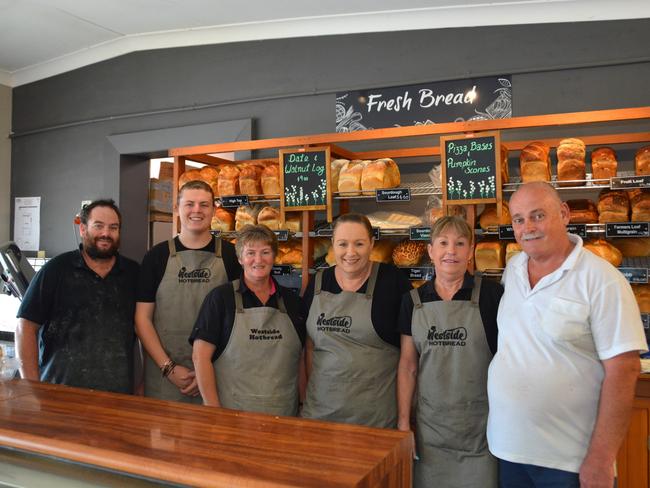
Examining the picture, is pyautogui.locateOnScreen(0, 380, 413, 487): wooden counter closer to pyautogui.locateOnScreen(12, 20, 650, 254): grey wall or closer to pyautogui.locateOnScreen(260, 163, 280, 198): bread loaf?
pyautogui.locateOnScreen(260, 163, 280, 198): bread loaf

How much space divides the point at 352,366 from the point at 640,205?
70.1 inches

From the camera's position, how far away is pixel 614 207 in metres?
2.98

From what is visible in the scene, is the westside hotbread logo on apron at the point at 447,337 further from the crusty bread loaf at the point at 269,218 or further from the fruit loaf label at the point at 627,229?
the crusty bread loaf at the point at 269,218

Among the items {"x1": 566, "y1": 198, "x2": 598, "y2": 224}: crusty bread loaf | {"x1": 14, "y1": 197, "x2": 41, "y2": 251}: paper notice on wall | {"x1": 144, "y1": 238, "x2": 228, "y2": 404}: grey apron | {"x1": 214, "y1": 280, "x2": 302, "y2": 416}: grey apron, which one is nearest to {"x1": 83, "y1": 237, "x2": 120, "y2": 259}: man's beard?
{"x1": 144, "y1": 238, "x2": 228, "y2": 404}: grey apron

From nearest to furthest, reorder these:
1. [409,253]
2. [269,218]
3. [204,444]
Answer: [204,444], [409,253], [269,218]

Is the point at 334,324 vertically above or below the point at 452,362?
above

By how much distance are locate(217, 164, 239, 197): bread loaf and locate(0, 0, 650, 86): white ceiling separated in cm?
132

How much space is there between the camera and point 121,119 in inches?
209

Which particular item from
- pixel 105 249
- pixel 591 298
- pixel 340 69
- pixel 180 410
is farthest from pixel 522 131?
pixel 180 410

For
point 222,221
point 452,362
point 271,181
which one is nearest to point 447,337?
point 452,362

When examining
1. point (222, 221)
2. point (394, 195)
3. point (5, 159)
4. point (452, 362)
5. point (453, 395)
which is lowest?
point (453, 395)

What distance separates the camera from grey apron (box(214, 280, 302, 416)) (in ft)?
7.71

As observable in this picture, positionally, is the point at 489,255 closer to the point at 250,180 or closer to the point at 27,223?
the point at 250,180

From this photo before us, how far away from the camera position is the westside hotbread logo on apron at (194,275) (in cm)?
267
